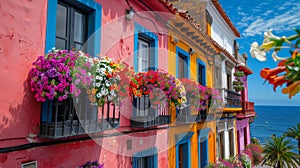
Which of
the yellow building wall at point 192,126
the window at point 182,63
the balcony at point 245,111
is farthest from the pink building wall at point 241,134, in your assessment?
the window at point 182,63

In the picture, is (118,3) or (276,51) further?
(118,3)

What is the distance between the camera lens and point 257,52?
1031mm

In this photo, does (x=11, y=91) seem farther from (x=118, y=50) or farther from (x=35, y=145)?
(x=118, y=50)

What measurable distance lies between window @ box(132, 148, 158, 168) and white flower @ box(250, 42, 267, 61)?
16.1ft

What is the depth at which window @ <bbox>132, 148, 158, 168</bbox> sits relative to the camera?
5637 mm

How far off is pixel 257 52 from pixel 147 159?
562cm

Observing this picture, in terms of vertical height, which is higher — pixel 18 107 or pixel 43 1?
pixel 43 1

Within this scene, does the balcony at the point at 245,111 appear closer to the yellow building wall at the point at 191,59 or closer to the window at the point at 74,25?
the yellow building wall at the point at 191,59

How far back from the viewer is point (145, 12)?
19.9ft

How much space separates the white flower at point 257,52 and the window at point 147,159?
16.1 ft

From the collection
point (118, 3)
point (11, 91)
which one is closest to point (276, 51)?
point (11, 91)

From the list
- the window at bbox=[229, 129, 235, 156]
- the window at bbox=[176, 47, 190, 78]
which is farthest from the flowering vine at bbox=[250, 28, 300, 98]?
the window at bbox=[229, 129, 235, 156]

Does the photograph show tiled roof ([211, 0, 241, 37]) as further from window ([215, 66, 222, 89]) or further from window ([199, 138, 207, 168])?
window ([199, 138, 207, 168])

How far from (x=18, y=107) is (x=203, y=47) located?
27.5 ft
